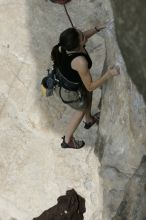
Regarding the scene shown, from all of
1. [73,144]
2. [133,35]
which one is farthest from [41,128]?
[133,35]

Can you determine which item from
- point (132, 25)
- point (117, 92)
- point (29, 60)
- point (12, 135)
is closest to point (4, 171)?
point (12, 135)

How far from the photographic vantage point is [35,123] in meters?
6.99

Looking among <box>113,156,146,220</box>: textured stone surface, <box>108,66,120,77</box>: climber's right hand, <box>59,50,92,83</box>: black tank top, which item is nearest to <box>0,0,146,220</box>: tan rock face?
<box>113,156,146,220</box>: textured stone surface

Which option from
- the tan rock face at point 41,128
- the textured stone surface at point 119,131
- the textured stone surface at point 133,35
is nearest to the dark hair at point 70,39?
the textured stone surface at point 119,131

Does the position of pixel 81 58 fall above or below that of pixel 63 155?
above

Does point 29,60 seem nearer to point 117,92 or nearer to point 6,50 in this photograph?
point 6,50

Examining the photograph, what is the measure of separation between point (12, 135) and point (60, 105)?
29.1 inches

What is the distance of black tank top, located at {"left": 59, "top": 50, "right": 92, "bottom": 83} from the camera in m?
5.33

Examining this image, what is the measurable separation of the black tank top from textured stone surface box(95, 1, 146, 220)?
0.30 m

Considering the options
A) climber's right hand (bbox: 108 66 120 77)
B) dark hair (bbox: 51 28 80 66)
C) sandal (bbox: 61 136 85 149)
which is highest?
dark hair (bbox: 51 28 80 66)

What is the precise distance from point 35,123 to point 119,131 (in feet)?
5.60

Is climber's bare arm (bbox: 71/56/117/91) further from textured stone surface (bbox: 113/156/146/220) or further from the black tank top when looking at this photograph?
textured stone surface (bbox: 113/156/146/220)

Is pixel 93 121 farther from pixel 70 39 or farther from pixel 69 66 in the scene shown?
pixel 70 39

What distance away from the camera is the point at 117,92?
5508 mm
